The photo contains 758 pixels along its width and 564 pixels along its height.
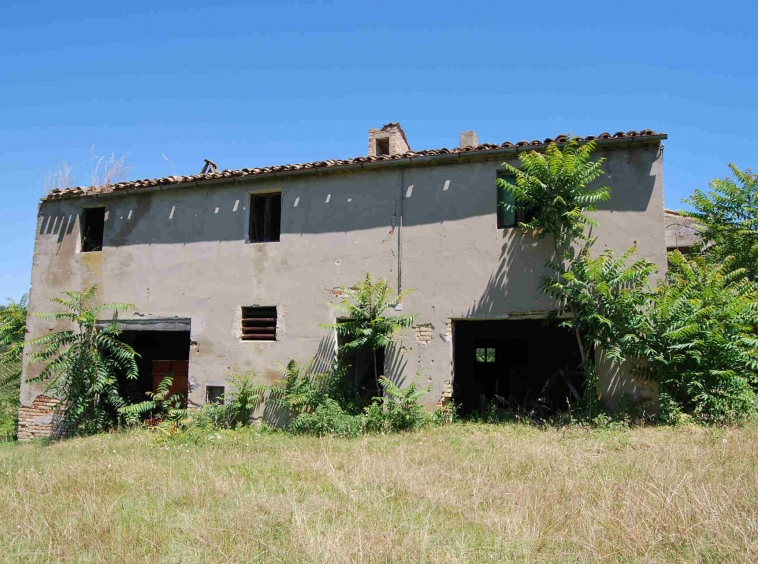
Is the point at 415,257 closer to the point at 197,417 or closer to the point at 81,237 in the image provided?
the point at 197,417

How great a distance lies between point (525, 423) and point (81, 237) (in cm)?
1191

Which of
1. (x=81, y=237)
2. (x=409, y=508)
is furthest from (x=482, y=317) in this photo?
(x=81, y=237)

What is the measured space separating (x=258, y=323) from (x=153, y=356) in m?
5.45

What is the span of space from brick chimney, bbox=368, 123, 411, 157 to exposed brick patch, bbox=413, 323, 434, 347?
5.26 m

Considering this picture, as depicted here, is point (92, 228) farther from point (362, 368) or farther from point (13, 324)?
point (362, 368)

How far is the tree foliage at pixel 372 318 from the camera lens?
11305 millimetres

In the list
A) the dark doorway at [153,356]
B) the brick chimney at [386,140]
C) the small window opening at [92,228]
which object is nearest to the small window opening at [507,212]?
the brick chimney at [386,140]

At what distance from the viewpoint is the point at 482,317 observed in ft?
37.0

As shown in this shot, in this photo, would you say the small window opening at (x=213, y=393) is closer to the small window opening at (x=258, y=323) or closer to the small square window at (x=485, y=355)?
the small window opening at (x=258, y=323)

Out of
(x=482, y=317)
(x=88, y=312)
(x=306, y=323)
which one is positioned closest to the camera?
(x=482, y=317)

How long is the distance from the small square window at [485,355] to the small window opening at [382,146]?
20.6 feet

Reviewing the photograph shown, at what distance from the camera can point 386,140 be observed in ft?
49.3

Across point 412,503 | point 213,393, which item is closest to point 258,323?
point 213,393

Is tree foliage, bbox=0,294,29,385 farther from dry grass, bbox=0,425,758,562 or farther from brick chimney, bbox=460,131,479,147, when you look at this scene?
brick chimney, bbox=460,131,479,147
